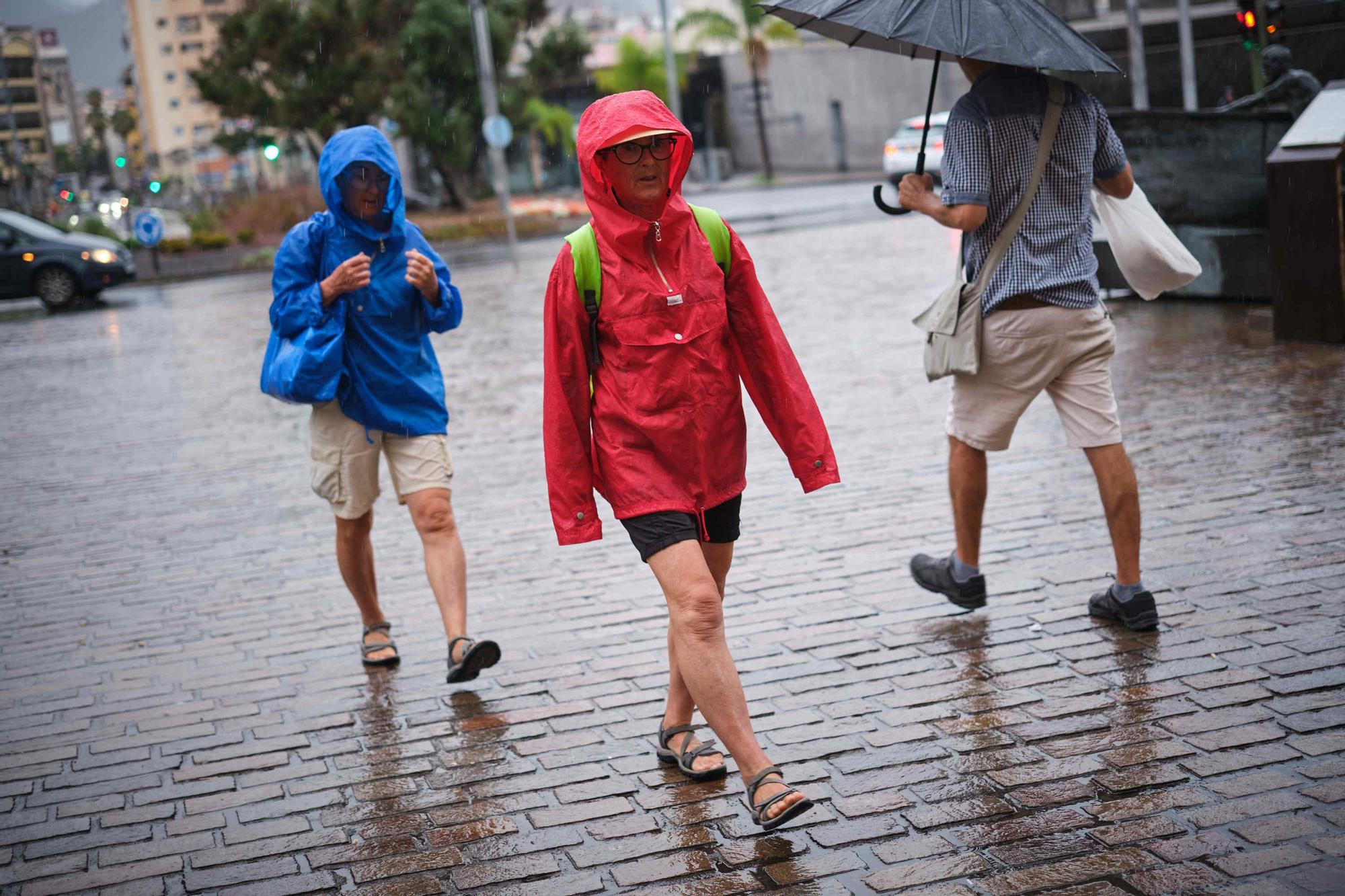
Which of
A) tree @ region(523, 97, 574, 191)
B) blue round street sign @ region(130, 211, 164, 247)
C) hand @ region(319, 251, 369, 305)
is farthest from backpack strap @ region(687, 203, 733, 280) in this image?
tree @ region(523, 97, 574, 191)

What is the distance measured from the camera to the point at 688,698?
411 cm

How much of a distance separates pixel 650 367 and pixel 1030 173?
175 cm

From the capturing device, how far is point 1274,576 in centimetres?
514

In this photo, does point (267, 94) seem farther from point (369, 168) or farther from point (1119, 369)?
point (369, 168)

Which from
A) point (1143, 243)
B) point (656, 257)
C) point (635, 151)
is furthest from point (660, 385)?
point (1143, 243)

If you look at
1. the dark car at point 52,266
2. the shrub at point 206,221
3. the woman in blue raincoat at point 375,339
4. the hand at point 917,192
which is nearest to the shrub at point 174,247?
the shrub at point 206,221

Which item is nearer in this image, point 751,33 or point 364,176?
point 364,176

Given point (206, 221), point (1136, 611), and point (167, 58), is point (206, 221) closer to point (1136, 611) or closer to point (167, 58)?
point (1136, 611)

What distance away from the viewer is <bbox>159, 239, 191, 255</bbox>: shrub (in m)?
31.0

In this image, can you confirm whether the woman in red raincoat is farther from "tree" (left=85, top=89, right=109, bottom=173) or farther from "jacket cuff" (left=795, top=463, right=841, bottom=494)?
"tree" (left=85, top=89, right=109, bottom=173)

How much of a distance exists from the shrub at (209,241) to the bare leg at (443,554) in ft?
92.4

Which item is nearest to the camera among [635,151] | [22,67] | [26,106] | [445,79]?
[635,151]

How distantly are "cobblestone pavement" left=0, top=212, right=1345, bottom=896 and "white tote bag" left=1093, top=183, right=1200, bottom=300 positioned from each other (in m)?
1.13

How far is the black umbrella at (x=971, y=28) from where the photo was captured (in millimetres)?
4383
